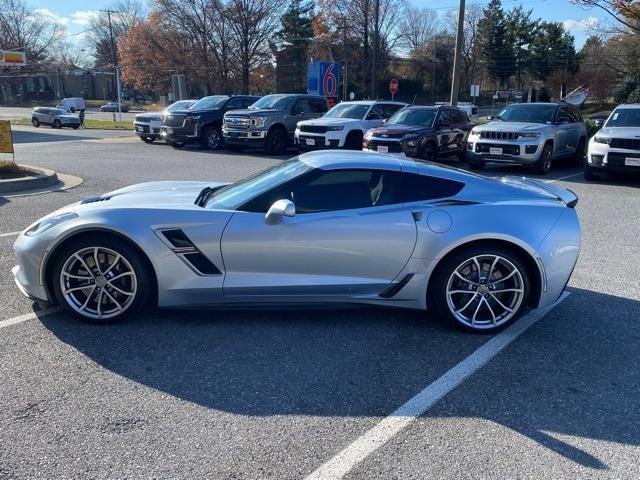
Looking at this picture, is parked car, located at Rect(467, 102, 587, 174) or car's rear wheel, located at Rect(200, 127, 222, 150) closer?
parked car, located at Rect(467, 102, 587, 174)

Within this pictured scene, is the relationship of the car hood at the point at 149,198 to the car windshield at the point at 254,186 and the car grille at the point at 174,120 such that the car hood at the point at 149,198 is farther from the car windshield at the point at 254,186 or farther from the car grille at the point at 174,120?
the car grille at the point at 174,120

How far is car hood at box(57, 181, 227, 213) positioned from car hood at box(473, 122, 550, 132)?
981 centimetres

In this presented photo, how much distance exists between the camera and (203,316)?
4480 mm

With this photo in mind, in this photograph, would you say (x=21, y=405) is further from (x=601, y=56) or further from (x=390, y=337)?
(x=601, y=56)

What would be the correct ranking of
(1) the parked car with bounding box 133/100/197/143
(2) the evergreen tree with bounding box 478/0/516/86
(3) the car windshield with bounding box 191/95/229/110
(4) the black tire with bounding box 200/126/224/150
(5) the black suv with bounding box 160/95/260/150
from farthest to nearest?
(2) the evergreen tree with bounding box 478/0/516/86
(1) the parked car with bounding box 133/100/197/143
(3) the car windshield with bounding box 191/95/229/110
(4) the black tire with bounding box 200/126/224/150
(5) the black suv with bounding box 160/95/260/150

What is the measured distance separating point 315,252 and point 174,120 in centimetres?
1641

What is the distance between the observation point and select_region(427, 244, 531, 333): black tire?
13.8 ft

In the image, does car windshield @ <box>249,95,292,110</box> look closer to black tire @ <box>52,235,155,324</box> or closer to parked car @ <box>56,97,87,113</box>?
black tire @ <box>52,235,155,324</box>

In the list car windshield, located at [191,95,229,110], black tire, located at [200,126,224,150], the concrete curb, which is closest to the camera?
the concrete curb

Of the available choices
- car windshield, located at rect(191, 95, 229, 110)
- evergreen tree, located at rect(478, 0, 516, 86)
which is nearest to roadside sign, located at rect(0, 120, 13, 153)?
car windshield, located at rect(191, 95, 229, 110)

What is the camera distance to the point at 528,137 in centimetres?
1294

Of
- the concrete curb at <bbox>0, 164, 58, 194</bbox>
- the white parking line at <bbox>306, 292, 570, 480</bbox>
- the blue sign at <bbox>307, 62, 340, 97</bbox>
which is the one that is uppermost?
the blue sign at <bbox>307, 62, 340, 97</bbox>

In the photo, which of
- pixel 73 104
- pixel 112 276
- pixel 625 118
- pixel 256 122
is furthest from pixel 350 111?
pixel 73 104

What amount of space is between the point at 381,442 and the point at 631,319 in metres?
2.83
